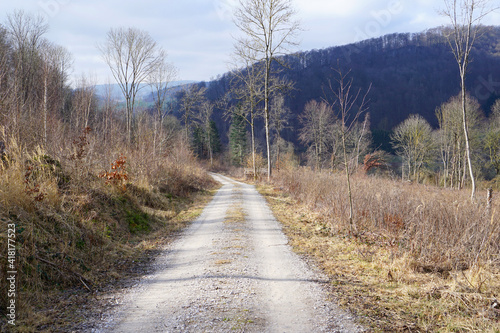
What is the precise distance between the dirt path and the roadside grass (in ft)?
1.57

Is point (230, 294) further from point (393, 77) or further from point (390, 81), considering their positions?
point (393, 77)

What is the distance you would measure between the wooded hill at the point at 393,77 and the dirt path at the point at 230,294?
3334 inches

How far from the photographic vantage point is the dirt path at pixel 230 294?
334cm

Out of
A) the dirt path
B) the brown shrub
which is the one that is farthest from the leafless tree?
the dirt path

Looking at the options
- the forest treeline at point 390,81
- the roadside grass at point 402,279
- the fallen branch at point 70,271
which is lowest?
the roadside grass at point 402,279

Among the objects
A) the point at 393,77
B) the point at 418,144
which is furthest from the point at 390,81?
the point at 418,144

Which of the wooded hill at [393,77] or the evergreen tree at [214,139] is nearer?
the evergreen tree at [214,139]

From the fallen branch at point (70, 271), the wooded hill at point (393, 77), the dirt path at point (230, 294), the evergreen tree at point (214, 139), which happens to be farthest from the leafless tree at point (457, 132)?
the wooded hill at point (393, 77)

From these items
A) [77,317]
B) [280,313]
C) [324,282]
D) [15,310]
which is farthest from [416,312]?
[15,310]

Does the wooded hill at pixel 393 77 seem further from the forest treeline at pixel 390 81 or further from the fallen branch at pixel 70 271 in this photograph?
the fallen branch at pixel 70 271

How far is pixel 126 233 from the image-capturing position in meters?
7.80

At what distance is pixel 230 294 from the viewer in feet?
13.6

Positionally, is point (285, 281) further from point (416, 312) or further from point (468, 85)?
point (468, 85)

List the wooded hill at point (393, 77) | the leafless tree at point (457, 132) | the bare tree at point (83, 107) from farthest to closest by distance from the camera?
the wooded hill at point (393, 77), the leafless tree at point (457, 132), the bare tree at point (83, 107)
